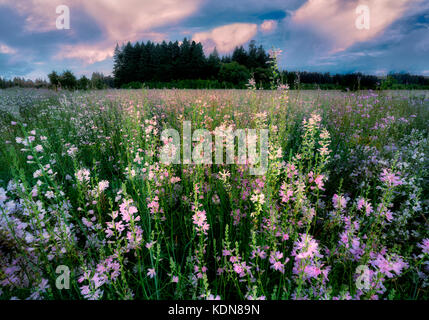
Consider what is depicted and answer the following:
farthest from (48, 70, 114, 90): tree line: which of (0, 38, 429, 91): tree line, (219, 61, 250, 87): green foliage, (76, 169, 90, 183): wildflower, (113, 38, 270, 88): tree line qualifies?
(113, 38, 270, 88): tree line

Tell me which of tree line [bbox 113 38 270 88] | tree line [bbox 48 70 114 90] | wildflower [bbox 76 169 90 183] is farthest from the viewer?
tree line [bbox 113 38 270 88]

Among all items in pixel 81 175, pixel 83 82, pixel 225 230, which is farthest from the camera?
pixel 83 82

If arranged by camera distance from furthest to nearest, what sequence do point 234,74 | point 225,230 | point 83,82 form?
point 234,74, point 83,82, point 225,230

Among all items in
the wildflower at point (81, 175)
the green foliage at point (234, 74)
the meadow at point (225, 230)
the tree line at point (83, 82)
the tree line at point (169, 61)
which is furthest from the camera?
the tree line at point (169, 61)

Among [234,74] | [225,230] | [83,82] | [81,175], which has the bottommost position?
[225,230]

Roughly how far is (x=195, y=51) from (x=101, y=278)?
126 feet

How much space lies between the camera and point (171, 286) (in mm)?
1752

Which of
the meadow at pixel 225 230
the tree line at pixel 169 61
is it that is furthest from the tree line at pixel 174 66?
the meadow at pixel 225 230

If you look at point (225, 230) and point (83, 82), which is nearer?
point (225, 230)

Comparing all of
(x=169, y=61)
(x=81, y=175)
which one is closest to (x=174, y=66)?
(x=169, y=61)

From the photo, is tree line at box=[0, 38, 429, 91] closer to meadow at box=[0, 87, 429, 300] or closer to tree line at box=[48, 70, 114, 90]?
tree line at box=[48, 70, 114, 90]

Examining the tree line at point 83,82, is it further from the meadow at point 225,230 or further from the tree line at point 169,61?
the tree line at point 169,61

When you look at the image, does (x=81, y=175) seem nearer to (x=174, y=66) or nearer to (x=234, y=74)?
(x=234, y=74)

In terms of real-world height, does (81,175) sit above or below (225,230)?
above
